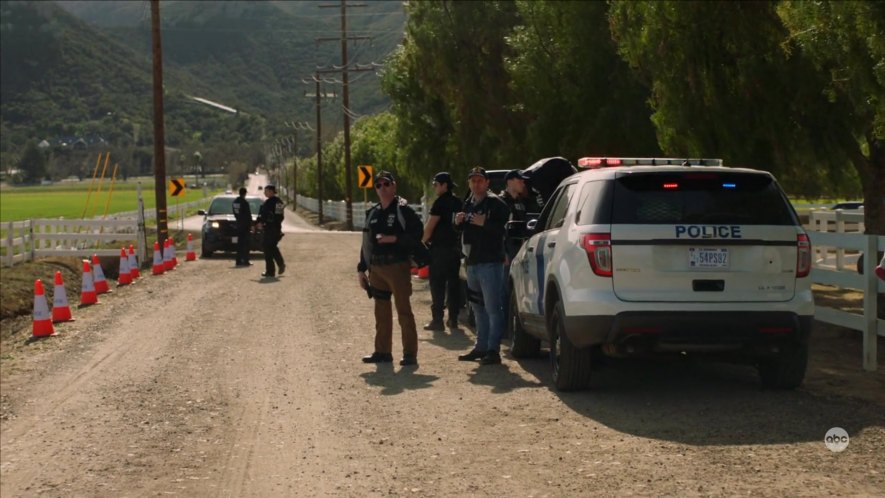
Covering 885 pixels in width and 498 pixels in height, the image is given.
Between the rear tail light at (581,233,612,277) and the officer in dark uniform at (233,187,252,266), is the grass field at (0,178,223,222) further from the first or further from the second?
the rear tail light at (581,233,612,277)

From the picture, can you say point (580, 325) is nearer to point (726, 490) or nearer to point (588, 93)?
point (726, 490)

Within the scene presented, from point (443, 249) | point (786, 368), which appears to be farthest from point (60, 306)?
point (786, 368)

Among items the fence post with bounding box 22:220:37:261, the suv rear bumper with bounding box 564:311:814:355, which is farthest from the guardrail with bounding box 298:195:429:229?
the suv rear bumper with bounding box 564:311:814:355

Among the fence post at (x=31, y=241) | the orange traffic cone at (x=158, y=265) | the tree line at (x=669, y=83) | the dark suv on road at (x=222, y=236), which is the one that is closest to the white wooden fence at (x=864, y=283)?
the tree line at (x=669, y=83)

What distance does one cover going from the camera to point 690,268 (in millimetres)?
9312

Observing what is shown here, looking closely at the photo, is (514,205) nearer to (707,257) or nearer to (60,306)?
(707,257)

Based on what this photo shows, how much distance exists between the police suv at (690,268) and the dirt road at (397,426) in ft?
1.96

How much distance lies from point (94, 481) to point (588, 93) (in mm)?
14949

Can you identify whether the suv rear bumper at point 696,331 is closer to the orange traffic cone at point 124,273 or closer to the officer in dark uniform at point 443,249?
the officer in dark uniform at point 443,249

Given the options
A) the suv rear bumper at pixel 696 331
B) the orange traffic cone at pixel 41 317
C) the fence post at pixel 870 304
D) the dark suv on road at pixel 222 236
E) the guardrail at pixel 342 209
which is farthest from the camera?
the guardrail at pixel 342 209

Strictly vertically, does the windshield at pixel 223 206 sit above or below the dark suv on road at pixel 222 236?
above

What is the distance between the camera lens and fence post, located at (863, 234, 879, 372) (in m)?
11.0

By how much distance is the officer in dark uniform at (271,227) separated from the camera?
25000 millimetres

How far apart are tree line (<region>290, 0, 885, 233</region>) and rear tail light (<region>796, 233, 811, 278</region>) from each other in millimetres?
1651
